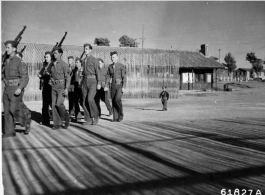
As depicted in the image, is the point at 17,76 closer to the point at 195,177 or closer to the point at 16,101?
the point at 16,101

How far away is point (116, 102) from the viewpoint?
22.1 feet

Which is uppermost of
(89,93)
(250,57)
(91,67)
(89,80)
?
(250,57)

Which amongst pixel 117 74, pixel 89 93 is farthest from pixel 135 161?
pixel 117 74

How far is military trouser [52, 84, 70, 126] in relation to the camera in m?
5.71

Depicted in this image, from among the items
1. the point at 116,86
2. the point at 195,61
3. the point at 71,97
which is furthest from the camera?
the point at 195,61

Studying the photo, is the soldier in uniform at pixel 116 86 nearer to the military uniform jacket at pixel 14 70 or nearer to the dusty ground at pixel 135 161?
the dusty ground at pixel 135 161

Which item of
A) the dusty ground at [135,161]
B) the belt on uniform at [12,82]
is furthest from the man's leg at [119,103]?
the belt on uniform at [12,82]

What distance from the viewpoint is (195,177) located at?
8.95ft

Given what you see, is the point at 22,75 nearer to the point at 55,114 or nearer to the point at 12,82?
the point at 12,82

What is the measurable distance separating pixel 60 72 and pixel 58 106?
2.47 feet

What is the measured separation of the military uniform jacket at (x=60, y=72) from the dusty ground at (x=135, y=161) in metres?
1.22

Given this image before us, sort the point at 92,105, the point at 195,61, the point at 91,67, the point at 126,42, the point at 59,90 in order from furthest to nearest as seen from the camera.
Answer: the point at 126,42 < the point at 195,61 < the point at 91,67 < the point at 92,105 < the point at 59,90

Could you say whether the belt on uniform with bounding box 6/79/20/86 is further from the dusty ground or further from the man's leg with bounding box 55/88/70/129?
the man's leg with bounding box 55/88/70/129

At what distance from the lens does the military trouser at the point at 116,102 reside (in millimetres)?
6691
